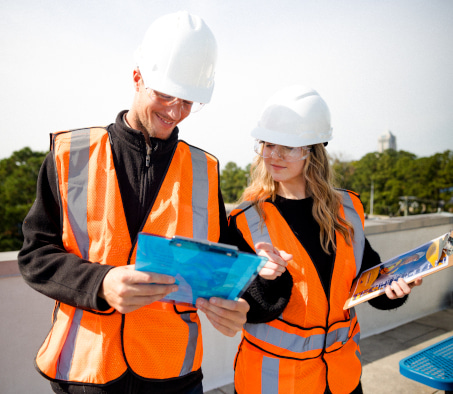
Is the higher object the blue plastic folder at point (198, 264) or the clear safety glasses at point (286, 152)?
the clear safety glasses at point (286, 152)

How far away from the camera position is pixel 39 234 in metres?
1.33

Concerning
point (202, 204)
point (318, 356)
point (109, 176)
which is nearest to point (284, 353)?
point (318, 356)

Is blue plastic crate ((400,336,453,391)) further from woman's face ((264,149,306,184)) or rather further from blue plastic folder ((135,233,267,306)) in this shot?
blue plastic folder ((135,233,267,306))

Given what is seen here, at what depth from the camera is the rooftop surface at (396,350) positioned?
3.69 meters

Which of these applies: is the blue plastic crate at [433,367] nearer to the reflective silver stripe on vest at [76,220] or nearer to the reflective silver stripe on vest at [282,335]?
the reflective silver stripe on vest at [282,335]

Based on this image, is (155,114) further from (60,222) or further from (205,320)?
(205,320)

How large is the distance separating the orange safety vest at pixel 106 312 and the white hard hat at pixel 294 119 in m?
0.83

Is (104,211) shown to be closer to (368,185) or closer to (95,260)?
(95,260)

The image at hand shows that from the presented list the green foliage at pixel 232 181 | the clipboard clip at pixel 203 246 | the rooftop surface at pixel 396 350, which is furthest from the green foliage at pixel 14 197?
the green foliage at pixel 232 181

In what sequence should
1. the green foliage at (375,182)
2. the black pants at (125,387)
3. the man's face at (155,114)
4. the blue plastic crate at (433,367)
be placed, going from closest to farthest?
the black pants at (125,387)
the man's face at (155,114)
the blue plastic crate at (433,367)
the green foliage at (375,182)

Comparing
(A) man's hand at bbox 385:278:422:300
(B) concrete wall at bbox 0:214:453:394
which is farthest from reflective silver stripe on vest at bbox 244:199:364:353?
(B) concrete wall at bbox 0:214:453:394

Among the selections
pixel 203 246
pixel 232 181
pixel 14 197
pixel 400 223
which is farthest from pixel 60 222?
pixel 232 181

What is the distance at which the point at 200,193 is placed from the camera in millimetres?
1612

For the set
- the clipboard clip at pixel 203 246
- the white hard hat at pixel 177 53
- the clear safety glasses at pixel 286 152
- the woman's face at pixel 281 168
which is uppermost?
the white hard hat at pixel 177 53
